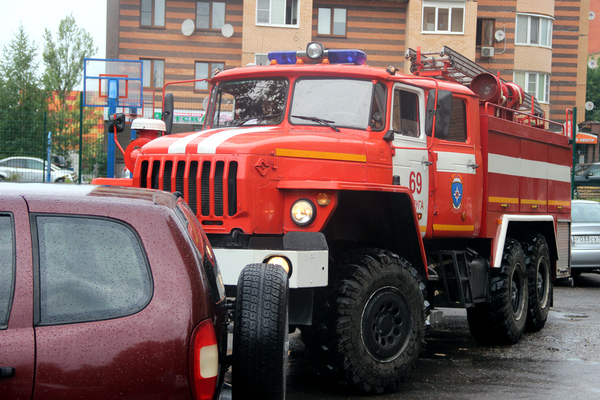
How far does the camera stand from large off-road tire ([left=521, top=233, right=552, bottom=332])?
8984mm

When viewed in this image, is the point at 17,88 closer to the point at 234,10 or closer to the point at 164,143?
the point at 234,10

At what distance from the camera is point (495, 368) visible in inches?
275

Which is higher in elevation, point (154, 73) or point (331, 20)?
point (331, 20)

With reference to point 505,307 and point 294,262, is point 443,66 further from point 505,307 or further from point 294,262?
point 294,262

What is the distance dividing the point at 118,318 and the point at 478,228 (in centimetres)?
560

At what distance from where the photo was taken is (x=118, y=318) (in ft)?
9.28

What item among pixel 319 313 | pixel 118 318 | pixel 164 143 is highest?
pixel 164 143

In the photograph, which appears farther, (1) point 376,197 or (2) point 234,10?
(2) point 234,10

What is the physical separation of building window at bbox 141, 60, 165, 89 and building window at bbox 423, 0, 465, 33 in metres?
12.0

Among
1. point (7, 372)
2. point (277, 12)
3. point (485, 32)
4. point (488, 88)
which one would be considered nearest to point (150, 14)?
point (277, 12)

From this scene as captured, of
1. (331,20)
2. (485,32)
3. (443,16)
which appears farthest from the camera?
(485,32)

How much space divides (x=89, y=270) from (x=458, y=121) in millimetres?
5512

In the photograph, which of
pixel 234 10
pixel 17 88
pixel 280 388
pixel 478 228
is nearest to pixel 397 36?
pixel 234 10

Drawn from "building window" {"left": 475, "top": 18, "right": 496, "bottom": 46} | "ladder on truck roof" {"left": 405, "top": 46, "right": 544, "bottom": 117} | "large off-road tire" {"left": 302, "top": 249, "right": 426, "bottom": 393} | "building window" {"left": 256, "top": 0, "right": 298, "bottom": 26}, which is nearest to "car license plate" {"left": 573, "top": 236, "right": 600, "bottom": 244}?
"ladder on truck roof" {"left": 405, "top": 46, "right": 544, "bottom": 117}
